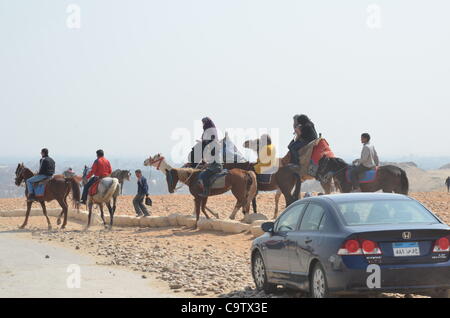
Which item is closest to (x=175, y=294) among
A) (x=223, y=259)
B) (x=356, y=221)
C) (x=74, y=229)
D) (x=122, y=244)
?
(x=356, y=221)

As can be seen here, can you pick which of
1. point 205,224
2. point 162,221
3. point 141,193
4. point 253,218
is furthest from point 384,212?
point 141,193

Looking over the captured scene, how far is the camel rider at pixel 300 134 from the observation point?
2494cm

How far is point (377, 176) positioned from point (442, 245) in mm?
14569

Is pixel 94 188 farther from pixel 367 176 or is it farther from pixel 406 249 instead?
pixel 406 249

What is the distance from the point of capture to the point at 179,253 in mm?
18969

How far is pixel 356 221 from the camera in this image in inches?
424

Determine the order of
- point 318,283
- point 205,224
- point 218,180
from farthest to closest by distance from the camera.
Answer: point 218,180, point 205,224, point 318,283

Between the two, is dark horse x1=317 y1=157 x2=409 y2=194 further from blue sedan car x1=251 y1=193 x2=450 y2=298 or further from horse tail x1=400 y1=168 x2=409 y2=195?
blue sedan car x1=251 y1=193 x2=450 y2=298

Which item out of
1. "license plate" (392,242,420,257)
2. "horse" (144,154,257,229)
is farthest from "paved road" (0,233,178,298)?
"horse" (144,154,257,229)

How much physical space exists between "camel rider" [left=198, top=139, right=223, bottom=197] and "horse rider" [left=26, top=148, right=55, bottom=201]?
6038 mm

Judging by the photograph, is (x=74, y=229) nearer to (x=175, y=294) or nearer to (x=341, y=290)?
(x=175, y=294)

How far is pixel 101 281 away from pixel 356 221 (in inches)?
203

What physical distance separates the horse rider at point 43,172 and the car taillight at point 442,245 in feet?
66.0

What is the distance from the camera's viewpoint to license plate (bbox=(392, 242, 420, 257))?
10242 mm
